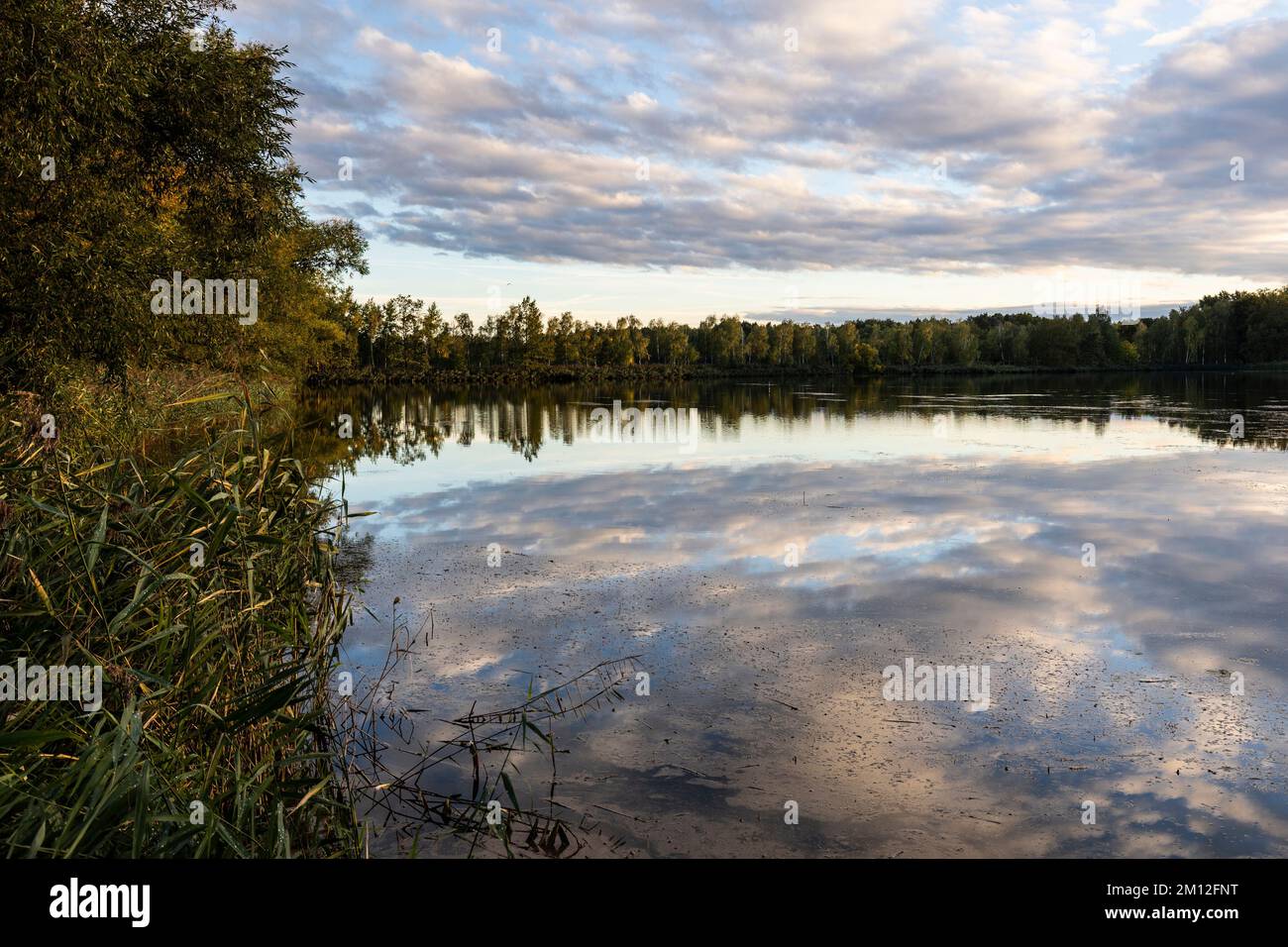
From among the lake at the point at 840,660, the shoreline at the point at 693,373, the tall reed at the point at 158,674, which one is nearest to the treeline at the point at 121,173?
the tall reed at the point at 158,674

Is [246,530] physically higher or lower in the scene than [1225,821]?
higher

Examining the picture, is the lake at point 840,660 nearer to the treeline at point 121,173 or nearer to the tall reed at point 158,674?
the tall reed at point 158,674

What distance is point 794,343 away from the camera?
503 ft

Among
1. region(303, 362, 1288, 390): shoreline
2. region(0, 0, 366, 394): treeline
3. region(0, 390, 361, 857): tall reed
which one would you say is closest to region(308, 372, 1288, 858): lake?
region(0, 390, 361, 857): tall reed

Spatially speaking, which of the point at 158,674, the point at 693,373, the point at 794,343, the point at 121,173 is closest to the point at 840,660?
the point at 158,674

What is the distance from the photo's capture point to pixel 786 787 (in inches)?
286

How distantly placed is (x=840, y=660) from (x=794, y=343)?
483 feet

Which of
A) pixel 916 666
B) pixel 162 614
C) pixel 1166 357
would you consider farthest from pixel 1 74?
pixel 1166 357

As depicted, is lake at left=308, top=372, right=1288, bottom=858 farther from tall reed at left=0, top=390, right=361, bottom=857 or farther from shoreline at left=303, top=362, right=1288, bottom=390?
shoreline at left=303, top=362, right=1288, bottom=390

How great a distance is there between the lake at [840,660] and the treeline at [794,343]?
8358cm

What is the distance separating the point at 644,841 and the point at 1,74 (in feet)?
43.1

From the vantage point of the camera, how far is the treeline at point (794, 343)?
114562 millimetres

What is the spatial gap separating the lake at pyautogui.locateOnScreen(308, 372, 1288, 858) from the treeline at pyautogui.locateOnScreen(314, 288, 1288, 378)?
274 feet

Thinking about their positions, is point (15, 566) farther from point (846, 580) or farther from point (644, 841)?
point (846, 580)
